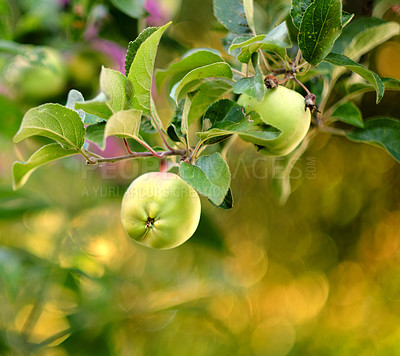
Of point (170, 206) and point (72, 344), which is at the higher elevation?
point (170, 206)

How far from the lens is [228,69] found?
41cm

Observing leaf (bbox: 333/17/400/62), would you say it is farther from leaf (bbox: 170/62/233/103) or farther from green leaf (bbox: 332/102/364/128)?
leaf (bbox: 170/62/233/103)

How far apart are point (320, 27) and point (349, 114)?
0.62 feet

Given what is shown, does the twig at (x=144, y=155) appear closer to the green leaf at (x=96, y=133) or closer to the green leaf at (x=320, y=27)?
the green leaf at (x=96, y=133)

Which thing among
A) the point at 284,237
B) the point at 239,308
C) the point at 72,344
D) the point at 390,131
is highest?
the point at 390,131

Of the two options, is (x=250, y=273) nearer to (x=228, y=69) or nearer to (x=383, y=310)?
(x=383, y=310)

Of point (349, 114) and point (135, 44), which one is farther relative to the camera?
point (349, 114)

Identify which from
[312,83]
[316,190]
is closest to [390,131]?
[312,83]

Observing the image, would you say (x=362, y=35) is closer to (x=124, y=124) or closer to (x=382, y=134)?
(x=382, y=134)

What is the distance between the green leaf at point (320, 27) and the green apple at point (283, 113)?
1.7 inches

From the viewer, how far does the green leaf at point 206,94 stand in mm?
477

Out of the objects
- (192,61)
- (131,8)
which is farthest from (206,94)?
(131,8)

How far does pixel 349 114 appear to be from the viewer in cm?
55

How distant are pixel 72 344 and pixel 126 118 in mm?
728
